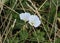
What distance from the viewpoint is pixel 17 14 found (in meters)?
2.08

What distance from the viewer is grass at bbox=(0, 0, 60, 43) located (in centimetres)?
196

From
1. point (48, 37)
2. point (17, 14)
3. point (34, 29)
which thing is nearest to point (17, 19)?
point (17, 14)

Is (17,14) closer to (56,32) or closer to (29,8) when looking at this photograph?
(29,8)

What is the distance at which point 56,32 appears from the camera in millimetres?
2150

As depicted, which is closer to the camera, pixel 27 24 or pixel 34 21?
pixel 34 21

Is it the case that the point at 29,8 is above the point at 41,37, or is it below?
above

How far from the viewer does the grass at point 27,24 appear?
1964 millimetres

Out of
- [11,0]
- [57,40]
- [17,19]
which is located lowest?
[57,40]

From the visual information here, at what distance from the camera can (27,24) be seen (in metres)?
2.09

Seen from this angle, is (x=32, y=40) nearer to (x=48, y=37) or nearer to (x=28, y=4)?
(x=48, y=37)

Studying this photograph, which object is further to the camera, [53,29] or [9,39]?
[53,29]

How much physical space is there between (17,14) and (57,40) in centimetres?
40

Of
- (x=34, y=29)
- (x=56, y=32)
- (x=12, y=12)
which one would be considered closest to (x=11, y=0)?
(x=12, y=12)

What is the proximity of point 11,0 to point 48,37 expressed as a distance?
448 mm
